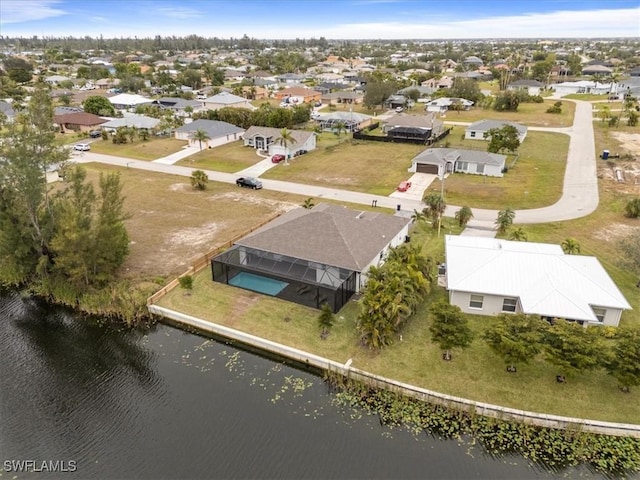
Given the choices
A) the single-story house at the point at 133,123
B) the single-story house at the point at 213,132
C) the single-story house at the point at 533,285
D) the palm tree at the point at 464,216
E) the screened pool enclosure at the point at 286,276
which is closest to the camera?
the single-story house at the point at 533,285

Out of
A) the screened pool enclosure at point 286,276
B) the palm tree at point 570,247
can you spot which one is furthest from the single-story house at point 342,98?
the screened pool enclosure at point 286,276

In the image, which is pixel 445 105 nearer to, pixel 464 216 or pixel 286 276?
pixel 464 216

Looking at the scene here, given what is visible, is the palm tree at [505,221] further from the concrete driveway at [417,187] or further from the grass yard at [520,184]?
the concrete driveway at [417,187]

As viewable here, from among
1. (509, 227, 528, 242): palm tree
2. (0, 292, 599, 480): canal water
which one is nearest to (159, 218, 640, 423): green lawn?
(0, 292, 599, 480): canal water

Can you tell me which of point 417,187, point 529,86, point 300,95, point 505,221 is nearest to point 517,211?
point 505,221

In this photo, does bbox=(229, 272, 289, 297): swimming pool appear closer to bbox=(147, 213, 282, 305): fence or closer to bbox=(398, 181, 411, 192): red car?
bbox=(147, 213, 282, 305): fence

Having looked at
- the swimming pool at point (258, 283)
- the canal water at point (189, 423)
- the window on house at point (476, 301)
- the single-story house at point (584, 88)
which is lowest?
the canal water at point (189, 423)

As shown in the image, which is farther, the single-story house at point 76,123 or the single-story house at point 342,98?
the single-story house at point 342,98

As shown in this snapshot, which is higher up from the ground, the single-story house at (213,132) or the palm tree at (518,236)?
the single-story house at (213,132)
